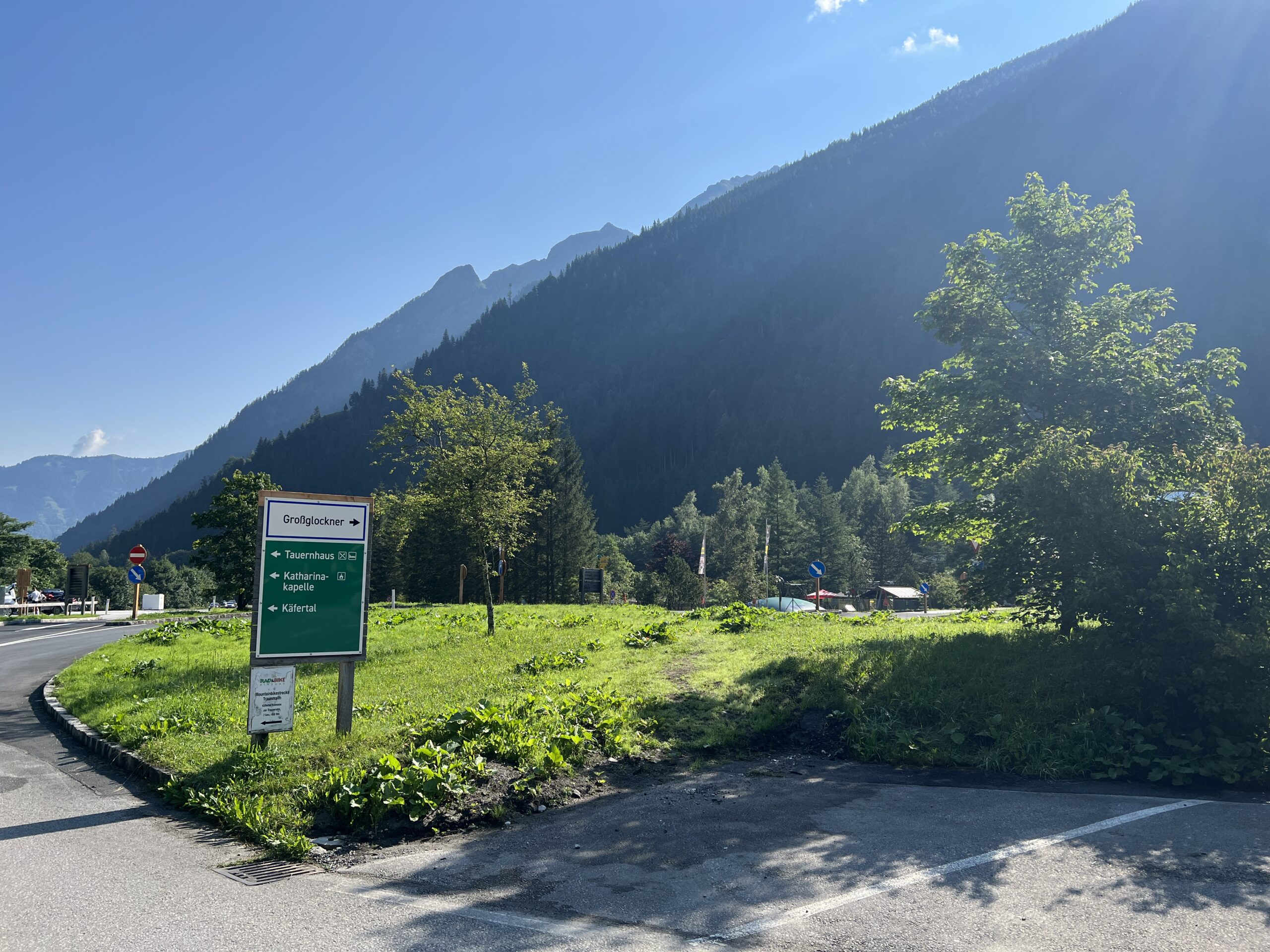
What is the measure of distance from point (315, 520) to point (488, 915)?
196 inches

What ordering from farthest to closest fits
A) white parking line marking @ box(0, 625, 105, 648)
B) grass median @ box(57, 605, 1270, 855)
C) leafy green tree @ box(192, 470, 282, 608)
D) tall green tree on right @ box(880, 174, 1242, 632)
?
leafy green tree @ box(192, 470, 282, 608) → white parking line marking @ box(0, 625, 105, 648) → tall green tree on right @ box(880, 174, 1242, 632) → grass median @ box(57, 605, 1270, 855)

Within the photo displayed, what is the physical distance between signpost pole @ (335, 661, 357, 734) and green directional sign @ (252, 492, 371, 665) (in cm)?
16

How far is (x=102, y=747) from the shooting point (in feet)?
29.3

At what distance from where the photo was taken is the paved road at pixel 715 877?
4.19 m

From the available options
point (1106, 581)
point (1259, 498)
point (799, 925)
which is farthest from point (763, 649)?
point (799, 925)

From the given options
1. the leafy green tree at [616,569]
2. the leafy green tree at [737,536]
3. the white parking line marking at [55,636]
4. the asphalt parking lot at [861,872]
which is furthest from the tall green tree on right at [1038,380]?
the leafy green tree at [737,536]

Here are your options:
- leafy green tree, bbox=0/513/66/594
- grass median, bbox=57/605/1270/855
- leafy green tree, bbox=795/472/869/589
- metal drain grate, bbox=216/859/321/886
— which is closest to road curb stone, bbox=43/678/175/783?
grass median, bbox=57/605/1270/855

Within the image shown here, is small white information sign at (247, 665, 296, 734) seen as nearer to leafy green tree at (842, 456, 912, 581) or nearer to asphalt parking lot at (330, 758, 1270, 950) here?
asphalt parking lot at (330, 758, 1270, 950)

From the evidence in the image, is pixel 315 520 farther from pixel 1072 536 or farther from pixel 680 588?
pixel 680 588

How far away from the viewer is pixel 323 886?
5.05 meters

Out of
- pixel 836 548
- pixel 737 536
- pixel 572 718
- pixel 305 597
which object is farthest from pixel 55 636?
pixel 836 548

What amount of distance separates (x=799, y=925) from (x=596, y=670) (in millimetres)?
7938

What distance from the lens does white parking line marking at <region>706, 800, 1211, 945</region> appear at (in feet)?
13.9

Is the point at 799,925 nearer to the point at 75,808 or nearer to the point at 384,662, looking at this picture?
the point at 75,808
